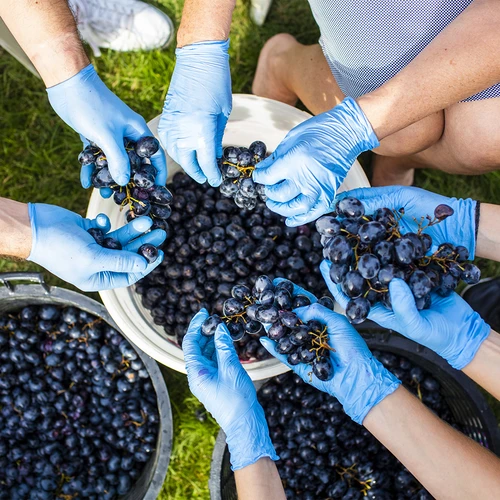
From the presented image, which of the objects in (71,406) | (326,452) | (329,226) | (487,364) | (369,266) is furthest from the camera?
(71,406)

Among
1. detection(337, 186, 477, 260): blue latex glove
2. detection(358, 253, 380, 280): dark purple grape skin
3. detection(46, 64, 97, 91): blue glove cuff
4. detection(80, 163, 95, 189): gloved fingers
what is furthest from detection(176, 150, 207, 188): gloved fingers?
detection(358, 253, 380, 280): dark purple grape skin

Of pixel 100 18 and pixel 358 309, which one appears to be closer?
pixel 358 309

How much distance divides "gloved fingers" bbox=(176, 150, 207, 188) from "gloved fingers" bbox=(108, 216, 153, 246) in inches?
11.7

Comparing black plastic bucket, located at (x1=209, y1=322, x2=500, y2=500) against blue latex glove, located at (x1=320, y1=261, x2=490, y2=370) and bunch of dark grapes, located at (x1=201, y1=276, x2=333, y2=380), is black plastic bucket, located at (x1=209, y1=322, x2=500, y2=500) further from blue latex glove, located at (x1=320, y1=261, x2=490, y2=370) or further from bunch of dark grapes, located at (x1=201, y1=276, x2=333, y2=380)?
bunch of dark grapes, located at (x1=201, y1=276, x2=333, y2=380)

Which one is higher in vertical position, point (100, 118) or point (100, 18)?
point (100, 18)

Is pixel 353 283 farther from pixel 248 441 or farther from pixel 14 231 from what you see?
pixel 14 231

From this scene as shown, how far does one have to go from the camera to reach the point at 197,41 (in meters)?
2.12

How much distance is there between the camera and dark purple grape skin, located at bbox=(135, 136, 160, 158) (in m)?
1.98

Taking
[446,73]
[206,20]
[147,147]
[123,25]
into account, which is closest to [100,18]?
[123,25]

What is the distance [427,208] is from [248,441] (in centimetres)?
114

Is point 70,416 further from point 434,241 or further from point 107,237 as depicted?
point 434,241

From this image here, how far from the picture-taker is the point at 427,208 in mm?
2125

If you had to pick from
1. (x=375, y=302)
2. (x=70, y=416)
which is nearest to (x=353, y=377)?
(x=375, y=302)

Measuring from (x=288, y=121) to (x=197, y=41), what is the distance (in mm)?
621
